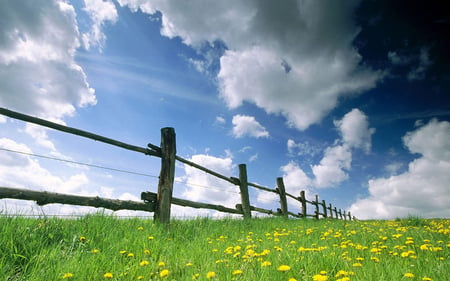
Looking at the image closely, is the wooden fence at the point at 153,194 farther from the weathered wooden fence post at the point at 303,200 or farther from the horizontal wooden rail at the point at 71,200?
the weathered wooden fence post at the point at 303,200

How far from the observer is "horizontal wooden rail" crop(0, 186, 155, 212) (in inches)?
142

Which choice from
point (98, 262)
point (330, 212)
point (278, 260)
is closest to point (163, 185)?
point (98, 262)

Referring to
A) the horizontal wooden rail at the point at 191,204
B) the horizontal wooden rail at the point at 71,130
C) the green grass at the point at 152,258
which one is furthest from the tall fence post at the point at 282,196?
the horizontal wooden rail at the point at 71,130

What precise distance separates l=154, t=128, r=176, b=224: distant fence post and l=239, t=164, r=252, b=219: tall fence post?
3516 mm

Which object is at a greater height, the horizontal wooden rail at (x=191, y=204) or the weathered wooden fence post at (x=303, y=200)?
the weathered wooden fence post at (x=303, y=200)

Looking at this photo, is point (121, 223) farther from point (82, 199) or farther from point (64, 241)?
point (64, 241)

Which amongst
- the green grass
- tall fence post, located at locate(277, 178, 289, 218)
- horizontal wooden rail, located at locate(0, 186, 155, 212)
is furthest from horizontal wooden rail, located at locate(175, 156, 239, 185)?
tall fence post, located at locate(277, 178, 289, 218)

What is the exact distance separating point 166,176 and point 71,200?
1818 millimetres

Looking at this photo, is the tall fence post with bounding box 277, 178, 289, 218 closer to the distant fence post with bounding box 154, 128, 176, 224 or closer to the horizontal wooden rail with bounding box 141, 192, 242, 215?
the horizontal wooden rail with bounding box 141, 192, 242, 215

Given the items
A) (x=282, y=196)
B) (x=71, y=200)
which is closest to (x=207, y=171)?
(x=71, y=200)

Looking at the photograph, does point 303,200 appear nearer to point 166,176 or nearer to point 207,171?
point 207,171

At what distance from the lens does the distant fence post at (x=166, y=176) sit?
5.44 metres

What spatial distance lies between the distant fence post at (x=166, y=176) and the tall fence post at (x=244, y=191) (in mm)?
3516

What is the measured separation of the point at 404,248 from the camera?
4047 millimetres
